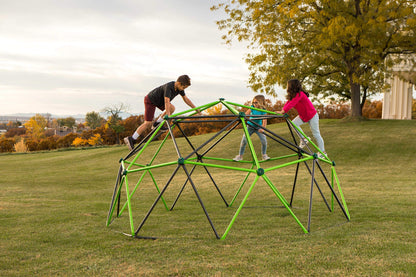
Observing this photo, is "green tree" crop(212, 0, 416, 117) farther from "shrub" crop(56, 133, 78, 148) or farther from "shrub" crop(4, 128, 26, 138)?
"shrub" crop(4, 128, 26, 138)

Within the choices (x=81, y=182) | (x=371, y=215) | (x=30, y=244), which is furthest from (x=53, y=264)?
(x=81, y=182)

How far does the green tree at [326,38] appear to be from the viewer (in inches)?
685

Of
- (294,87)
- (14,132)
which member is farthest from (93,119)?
(294,87)

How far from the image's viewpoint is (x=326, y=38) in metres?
17.7

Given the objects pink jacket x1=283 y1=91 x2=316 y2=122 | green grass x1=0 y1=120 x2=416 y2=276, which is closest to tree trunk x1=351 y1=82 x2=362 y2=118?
green grass x1=0 y1=120 x2=416 y2=276

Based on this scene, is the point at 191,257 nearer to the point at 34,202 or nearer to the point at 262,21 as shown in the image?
the point at 34,202

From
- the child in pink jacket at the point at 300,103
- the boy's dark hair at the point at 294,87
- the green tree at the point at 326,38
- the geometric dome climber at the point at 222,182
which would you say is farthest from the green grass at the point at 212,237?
the green tree at the point at 326,38

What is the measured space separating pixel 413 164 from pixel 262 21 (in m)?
11.2

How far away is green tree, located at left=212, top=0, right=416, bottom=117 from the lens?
17.4 m

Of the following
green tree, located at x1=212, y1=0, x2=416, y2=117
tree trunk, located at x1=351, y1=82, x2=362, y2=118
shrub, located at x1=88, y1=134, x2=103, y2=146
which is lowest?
shrub, located at x1=88, y1=134, x2=103, y2=146

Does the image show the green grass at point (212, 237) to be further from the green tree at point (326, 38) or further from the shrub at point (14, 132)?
the shrub at point (14, 132)

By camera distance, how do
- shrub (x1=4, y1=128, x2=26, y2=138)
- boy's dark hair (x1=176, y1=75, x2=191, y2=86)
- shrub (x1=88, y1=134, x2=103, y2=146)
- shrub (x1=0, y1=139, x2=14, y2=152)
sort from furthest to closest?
shrub (x1=4, y1=128, x2=26, y2=138) < shrub (x1=88, y1=134, x2=103, y2=146) < shrub (x1=0, y1=139, x2=14, y2=152) < boy's dark hair (x1=176, y1=75, x2=191, y2=86)

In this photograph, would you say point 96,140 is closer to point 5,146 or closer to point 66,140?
point 66,140

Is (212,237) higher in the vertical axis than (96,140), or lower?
higher
